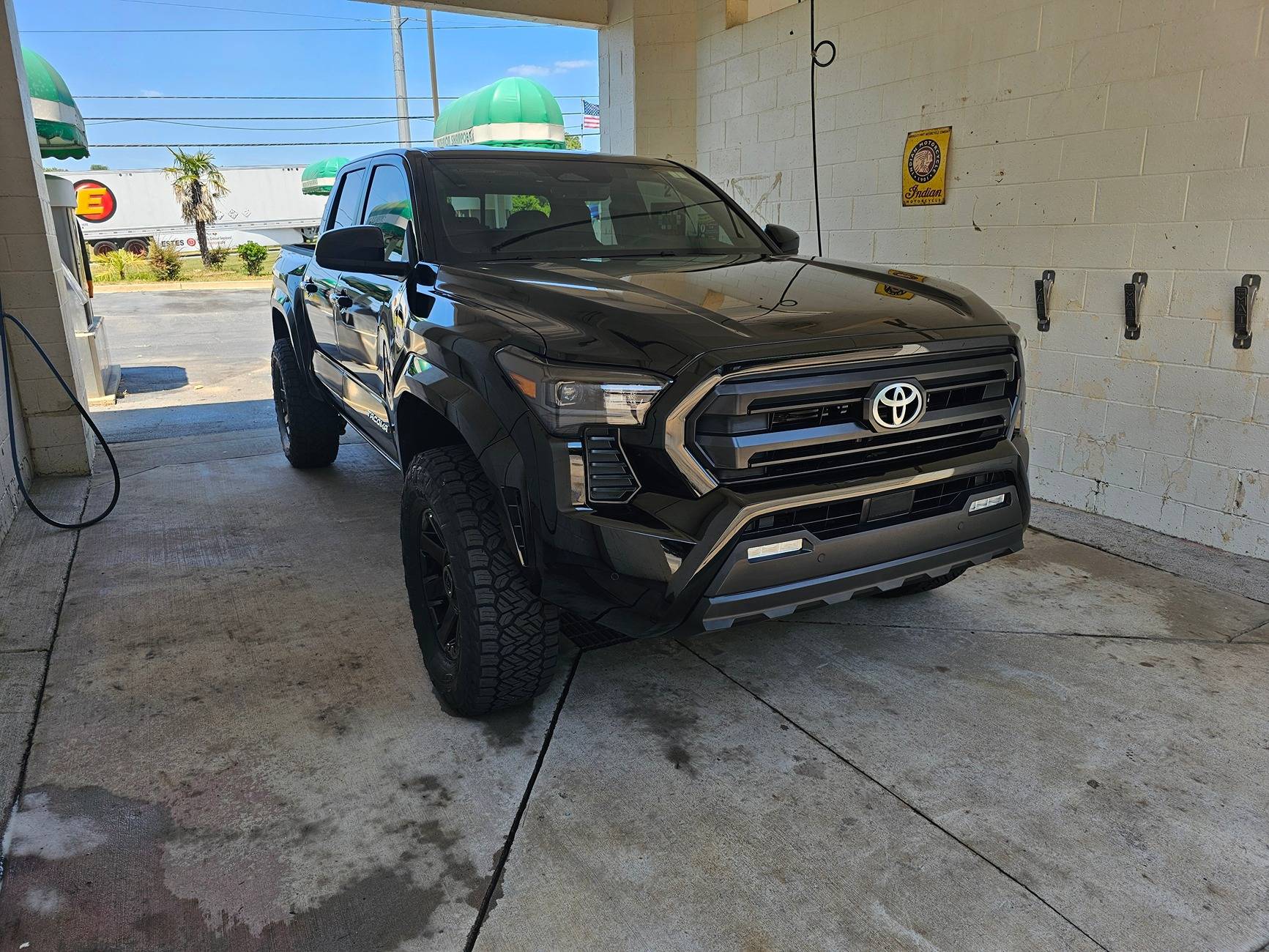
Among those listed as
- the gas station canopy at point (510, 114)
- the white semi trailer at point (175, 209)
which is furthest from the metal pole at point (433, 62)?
the white semi trailer at point (175, 209)

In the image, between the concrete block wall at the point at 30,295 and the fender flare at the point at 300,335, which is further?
the concrete block wall at the point at 30,295

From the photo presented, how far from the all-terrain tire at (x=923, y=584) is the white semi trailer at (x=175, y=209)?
38010 millimetres

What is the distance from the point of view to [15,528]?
15.6ft

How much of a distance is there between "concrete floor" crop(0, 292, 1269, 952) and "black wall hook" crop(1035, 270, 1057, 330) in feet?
4.56

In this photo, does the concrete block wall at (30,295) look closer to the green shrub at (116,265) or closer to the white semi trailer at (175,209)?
the green shrub at (116,265)

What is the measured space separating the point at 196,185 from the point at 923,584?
40.7m

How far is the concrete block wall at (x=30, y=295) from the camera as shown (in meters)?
5.21

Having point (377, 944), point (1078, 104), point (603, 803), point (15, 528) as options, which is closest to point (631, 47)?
point (1078, 104)

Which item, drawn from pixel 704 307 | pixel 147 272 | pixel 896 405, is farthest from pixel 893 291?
pixel 147 272

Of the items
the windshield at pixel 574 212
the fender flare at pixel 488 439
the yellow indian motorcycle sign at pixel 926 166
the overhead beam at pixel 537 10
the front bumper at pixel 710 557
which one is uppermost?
the overhead beam at pixel 537 10

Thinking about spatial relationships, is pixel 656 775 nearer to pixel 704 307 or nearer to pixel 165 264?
pixel 704 307

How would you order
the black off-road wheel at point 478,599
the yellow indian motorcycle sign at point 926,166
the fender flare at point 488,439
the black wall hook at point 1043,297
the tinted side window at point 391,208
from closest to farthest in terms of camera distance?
the fender flare at point 488,439, the black off-road wheel at point 478,599, the tinted side window at point 391,208, the black wall hook at point 1043,297, the yellow indian motorcycle sign at point 926,166

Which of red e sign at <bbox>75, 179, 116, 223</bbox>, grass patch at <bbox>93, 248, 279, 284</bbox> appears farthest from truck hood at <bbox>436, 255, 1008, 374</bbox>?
red e sign at <bbox>75, 179, 116, 223</bbox>

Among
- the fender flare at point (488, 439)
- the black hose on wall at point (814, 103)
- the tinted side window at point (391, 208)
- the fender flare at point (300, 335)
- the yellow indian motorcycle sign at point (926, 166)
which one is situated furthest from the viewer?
the black hose on wall at point (814, 103)
